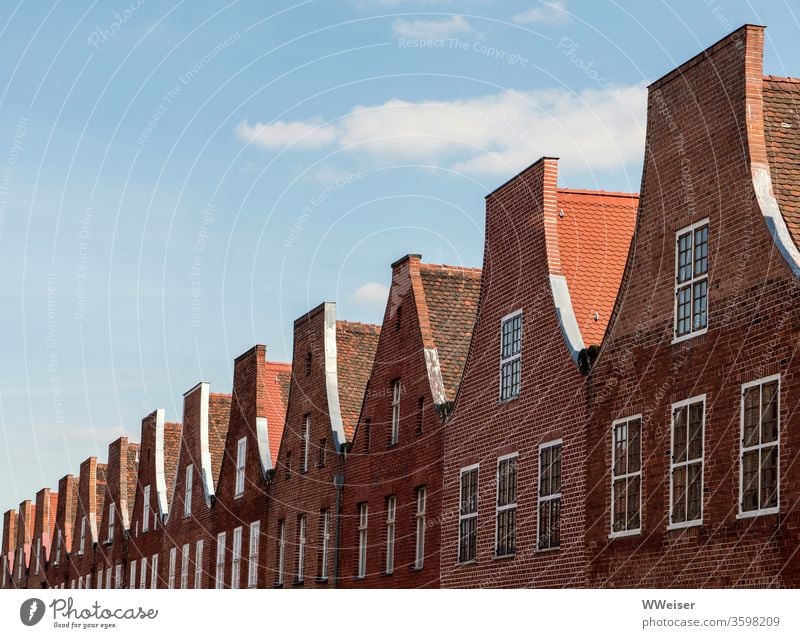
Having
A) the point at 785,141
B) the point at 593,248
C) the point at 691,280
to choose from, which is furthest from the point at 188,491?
the point at 785,141

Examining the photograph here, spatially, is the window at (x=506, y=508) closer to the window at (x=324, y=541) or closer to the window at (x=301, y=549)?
the window at (x=324, y=541)

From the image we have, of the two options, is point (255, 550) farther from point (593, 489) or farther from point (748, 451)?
point (748, 451)

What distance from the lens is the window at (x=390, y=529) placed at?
129 ft

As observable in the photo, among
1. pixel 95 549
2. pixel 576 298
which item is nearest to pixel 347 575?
pixel 576 298

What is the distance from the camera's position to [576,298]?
33.3 meters

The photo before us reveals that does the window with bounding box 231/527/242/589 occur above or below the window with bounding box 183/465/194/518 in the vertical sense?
below

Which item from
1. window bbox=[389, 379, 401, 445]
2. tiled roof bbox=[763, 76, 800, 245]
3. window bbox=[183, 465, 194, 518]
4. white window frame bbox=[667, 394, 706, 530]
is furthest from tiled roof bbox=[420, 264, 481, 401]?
window bbox=[183, 465, 194, 518]

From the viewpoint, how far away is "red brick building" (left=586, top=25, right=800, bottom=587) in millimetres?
24391

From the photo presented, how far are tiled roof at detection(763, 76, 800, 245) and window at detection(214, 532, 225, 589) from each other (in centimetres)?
3183

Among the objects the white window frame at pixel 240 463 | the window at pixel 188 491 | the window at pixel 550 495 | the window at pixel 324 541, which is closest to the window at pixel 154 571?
the window at pixel 188 491

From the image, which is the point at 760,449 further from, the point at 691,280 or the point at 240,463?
the point at 240,463

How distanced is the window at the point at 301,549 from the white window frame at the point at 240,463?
667 cm

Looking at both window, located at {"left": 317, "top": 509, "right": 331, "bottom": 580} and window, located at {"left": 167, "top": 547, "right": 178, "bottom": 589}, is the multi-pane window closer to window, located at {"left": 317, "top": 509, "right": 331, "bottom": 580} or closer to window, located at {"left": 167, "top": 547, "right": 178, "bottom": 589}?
window, located at {"left": 317, "top": 509, "right": 331, "bottom": 580}

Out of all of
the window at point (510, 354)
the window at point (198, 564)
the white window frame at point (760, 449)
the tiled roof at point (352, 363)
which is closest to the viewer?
the white window frame at point (760, 449)
